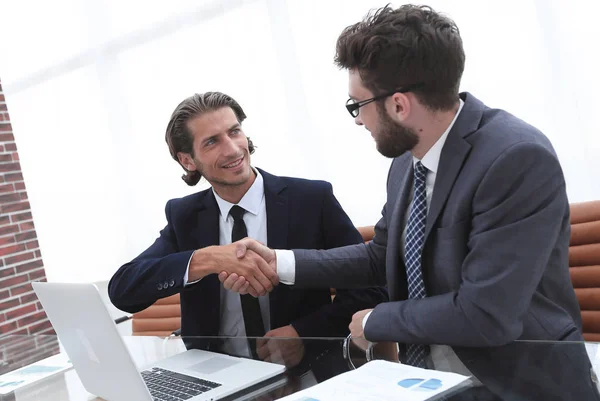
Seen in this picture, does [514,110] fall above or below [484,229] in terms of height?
above

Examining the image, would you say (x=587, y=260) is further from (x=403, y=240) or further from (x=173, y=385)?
(x=173, y=385)

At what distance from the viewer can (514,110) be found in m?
3.04

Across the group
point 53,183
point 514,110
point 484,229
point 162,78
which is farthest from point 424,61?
point 53,183

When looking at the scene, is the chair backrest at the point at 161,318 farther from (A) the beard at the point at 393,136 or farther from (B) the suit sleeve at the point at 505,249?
(B) the suit sleeve at the point at 505,249

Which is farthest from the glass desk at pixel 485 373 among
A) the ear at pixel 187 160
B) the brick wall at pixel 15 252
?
the brick wall at pixel 15 252

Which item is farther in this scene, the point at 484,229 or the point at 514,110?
the point at 514,110

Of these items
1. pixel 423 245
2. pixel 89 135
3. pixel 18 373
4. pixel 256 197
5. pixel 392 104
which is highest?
pixel 89 135

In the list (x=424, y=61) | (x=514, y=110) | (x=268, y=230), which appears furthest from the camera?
(x=514, y=110)

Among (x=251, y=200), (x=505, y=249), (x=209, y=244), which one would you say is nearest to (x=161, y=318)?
(x=209, y=244)

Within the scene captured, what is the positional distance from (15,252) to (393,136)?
11.5 ft

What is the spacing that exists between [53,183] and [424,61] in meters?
4.38

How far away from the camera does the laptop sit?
1.46m

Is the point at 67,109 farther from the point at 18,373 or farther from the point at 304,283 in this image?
the point at 304,283

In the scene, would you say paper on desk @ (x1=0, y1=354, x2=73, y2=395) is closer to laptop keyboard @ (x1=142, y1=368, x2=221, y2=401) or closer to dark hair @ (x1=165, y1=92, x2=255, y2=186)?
laptop keyboard @ (x1=142, y1=368, x2=221, y2=401)
